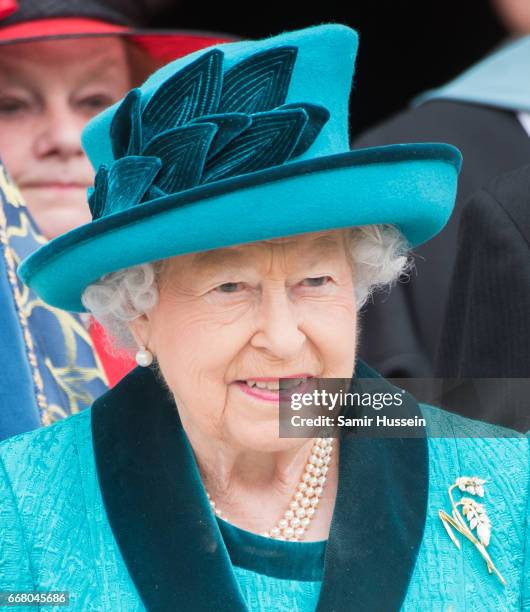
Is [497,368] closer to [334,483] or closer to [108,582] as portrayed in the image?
[334,483]

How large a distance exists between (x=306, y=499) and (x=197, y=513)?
0.23 m

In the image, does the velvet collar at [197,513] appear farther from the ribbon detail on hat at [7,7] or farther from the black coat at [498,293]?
the ribbon detail on hat at [7,7]

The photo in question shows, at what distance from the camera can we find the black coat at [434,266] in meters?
3.83

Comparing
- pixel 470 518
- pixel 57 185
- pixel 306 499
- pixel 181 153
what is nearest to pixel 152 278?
pixel 181 153

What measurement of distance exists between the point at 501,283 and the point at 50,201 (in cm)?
143

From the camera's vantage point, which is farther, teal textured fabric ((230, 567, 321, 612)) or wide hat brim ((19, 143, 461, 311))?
teal textured fabric ((230, 567, 321, 612))

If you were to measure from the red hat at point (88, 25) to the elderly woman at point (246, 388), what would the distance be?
129 cm

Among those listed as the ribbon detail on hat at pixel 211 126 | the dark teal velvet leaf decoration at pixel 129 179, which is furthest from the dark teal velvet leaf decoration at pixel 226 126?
the dark teal velvet leaf decoration at pixel 129 179

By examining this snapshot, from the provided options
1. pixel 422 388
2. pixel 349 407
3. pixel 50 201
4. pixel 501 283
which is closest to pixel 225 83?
pixel 349 407

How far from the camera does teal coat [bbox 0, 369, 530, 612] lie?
248 cm

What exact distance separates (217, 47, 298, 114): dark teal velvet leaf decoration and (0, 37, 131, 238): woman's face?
4.80 feet

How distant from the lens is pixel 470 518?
259cm

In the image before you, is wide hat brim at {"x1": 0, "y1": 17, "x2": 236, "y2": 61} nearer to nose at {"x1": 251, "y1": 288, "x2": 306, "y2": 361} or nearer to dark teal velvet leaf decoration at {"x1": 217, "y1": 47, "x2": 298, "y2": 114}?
dark teal velvet leaf decoration at {"x1": 217, "y1": 47, "x2": 298, "y2": 114}

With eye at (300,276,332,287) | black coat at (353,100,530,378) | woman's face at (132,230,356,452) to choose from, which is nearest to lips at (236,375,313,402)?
woman's face at (132,230,356,452)
